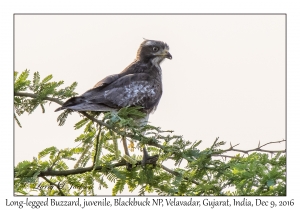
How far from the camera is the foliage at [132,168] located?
6.75 m

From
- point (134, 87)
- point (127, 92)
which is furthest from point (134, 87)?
point (127, 92)

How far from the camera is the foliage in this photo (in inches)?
266

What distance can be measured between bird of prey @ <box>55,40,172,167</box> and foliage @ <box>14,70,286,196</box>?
29cm

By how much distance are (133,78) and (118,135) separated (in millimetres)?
3339

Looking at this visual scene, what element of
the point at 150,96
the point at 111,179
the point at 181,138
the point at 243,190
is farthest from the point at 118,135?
the point at 150,96

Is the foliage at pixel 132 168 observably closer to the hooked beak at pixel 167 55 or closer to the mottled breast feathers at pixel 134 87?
the mottled breast feathers at pixel 134 87

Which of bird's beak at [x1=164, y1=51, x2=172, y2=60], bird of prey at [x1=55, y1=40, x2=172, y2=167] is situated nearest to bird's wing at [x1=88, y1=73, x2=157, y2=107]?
bird of prey at [x1=55, y1=40, x2=172, y2=167]

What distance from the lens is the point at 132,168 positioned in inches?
338

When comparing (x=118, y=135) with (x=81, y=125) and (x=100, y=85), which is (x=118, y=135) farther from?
(x=100, y=85)

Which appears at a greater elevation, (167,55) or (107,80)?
(167,55)

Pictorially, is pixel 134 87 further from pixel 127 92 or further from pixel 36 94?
pixel 36 94

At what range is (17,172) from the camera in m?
8.23

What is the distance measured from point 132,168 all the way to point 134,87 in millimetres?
2910

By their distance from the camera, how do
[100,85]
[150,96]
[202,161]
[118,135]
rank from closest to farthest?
[202,161] < [118,135] < [100,85] < [150,96]
